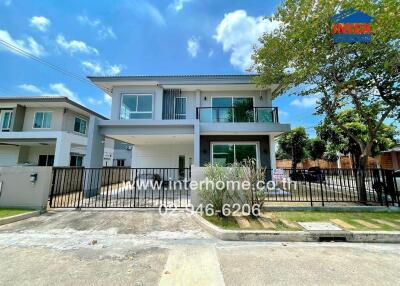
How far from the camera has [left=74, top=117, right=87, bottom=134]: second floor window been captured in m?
17.8

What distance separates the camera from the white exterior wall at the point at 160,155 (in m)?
15.0

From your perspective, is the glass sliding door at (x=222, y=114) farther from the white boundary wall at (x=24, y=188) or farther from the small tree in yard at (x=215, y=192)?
the white boundary wall at (x=24, y=188)

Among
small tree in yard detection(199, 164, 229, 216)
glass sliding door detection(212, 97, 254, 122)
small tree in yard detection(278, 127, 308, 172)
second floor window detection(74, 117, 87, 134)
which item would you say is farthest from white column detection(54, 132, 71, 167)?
small tree in yard detection(278, 127, 308, 172)

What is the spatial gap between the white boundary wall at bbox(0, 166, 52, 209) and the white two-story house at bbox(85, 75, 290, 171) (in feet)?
9.97

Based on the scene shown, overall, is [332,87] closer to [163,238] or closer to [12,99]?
Answer: [163,238]

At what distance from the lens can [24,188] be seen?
718 cm

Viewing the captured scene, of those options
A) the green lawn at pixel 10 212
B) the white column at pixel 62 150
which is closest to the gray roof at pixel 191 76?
the white column at pixel 62 150

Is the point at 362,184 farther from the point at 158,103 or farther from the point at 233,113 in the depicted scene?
the point at 158,103

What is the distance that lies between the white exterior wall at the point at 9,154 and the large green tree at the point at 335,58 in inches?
852

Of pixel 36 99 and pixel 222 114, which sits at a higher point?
pixel 36 99

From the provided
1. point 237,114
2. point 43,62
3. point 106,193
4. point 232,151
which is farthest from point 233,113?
point 43,62

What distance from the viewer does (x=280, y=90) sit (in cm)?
1154

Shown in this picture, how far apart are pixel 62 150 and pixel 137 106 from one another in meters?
7.31

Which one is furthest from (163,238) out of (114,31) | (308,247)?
(114,31)
